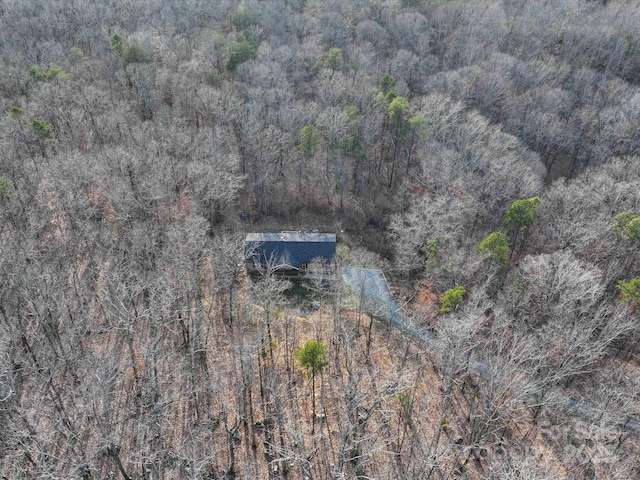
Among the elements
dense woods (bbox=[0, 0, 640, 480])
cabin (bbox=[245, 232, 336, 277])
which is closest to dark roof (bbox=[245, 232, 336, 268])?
cabin (bbox=[245, 232, 336, 277])

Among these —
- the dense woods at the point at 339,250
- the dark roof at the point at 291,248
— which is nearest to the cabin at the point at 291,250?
the dark roof at the point at 291,248

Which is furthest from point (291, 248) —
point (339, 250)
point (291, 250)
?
point (339, 250)

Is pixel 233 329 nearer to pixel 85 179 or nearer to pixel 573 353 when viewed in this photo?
pixel 85 179

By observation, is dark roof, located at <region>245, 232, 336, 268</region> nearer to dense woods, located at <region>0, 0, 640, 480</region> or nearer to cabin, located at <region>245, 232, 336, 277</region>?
cabin, located at <region>245, 232, 336, 277</region>

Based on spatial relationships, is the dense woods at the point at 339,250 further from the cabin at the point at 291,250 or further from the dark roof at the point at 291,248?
the dark roof at the point at 291,248

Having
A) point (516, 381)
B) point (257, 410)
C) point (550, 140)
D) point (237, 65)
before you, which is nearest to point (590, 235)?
point (516, 381)

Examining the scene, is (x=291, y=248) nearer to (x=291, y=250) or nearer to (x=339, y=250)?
(x=291, y=250)

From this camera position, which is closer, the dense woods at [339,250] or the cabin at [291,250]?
the dense woods at [339,250]
